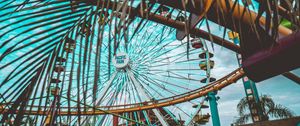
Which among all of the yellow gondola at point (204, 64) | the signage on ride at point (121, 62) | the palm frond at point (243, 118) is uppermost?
the signage on ride at point (121, 62)

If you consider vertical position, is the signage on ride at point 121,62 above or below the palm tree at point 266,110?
above

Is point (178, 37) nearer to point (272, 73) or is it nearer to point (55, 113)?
point (272, 73)

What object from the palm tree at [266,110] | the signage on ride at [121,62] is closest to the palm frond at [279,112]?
the palm tree at [266,110]

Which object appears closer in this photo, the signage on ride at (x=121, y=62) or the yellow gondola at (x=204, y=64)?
the signage on ride at (x=121, y=62)

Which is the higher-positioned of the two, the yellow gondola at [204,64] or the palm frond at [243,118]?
the yellow gondola at [204,64]

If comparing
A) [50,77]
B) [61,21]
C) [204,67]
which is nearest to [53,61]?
[50,77]

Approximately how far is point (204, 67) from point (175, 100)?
2269 millimetres

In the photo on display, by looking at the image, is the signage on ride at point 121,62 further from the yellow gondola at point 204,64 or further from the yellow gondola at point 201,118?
the yellow gondola at point 201,118

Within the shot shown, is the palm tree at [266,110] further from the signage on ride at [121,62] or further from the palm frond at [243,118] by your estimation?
the signage on ride at [121,62]

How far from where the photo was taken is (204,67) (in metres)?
12.6

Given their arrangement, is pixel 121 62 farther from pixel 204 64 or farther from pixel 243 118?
pixel 243 118

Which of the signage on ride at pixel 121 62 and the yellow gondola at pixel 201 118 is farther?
the yellow gondola at pixel 201 118

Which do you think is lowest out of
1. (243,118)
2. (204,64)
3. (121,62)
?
(243,118)

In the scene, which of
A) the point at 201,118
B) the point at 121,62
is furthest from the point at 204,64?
the point at 121,62
